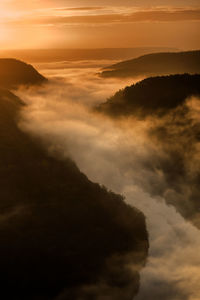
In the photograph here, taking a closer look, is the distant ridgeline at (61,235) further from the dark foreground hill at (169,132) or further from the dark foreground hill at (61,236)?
the dark foreground hill at (169,132)

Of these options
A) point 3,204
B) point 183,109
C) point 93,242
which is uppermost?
point 183,109

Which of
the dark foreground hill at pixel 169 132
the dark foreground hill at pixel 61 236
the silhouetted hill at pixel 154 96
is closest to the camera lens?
the dark foreground hill at pixel 61 236

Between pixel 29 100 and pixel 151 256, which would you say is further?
pixel 29 100

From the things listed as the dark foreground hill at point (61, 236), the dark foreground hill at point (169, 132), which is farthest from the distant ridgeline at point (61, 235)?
the dark foreground hill at point (169, 132)

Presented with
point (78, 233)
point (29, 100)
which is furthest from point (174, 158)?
point (29, 100)

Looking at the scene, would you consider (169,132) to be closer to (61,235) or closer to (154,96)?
(154,96)

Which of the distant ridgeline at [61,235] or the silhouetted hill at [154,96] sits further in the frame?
the silhouetted hill at [154,96]

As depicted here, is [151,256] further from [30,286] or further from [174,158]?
[174,158]

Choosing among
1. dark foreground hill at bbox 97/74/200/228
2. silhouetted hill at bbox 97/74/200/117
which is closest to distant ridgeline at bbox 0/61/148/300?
dark foreground hill at bbox 97/74/200/228
